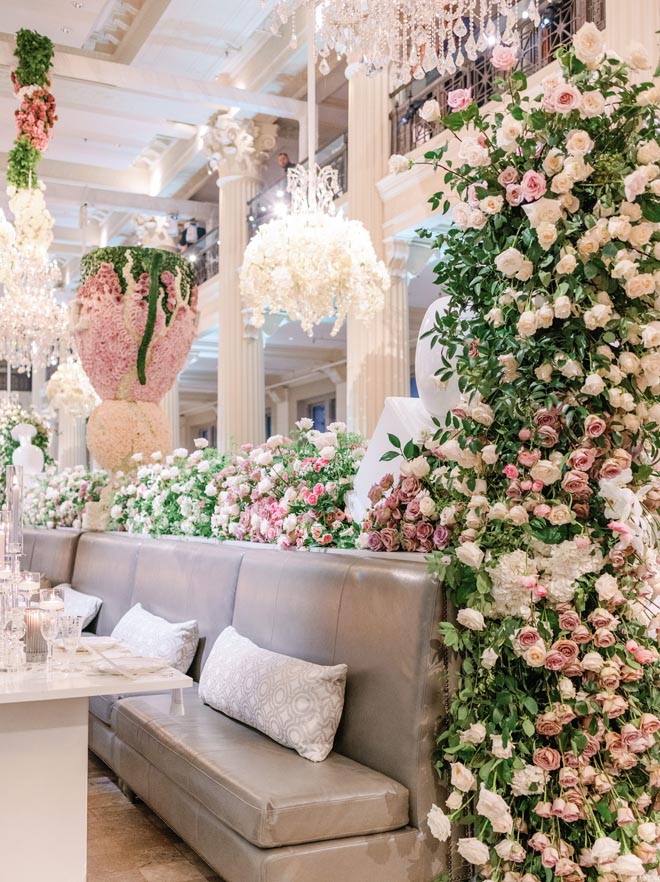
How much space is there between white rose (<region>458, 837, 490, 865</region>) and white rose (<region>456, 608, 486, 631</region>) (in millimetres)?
575

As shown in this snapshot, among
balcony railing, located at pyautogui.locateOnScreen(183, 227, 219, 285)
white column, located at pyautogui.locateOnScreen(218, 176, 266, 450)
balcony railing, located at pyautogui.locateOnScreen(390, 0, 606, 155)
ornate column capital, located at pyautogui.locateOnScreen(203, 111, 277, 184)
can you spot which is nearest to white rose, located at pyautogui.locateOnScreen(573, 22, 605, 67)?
balcony railing, located at pyautogui.locateOnScreen(390, 0, 606, 155)

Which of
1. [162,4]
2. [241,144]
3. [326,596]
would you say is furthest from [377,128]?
[326,596]

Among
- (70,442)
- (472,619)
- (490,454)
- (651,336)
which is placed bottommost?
(472,619)

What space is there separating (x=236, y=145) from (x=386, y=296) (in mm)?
4618

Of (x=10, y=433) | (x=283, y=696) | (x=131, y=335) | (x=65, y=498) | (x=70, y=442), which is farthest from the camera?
(x=70, y=442)

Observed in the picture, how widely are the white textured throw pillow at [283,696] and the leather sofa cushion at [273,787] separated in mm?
57

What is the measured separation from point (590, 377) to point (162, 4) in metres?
9.02

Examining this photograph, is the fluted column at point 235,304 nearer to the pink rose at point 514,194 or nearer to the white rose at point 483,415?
the white rose at point 483,415

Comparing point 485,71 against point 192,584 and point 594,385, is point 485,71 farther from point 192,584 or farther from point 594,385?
point 594,385

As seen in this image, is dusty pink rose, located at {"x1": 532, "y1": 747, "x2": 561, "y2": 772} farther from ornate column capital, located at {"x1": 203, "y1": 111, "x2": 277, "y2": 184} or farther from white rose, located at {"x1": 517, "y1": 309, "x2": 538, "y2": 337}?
ornate column capital, located at {"x1": 203, "y1": 111, "x2": 277, "y2": 184}

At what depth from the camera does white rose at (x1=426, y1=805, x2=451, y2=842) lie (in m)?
2.54

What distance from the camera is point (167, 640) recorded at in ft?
13.9

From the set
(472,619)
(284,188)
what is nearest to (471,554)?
(472,619)

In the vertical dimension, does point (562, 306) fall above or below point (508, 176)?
below
